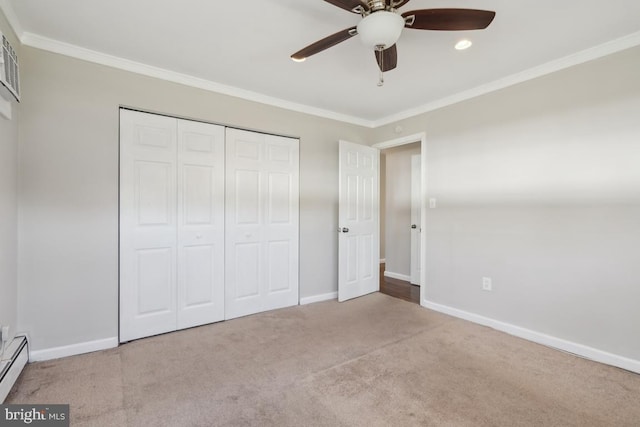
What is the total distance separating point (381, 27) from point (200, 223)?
90.4 inches

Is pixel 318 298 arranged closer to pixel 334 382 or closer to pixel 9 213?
pixel 334 382

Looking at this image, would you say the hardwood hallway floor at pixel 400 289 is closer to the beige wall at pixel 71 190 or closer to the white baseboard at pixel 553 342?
the white baseboard at pixel 553 342

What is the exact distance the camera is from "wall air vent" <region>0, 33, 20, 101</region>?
5.56 ft

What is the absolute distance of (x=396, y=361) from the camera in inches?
88.0

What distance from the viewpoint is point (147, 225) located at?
261cm

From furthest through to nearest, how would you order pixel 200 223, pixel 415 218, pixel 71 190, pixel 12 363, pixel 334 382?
pixel 415 218 < pixel 200 223 < pixel 71 190 < pixel 334 382 < pixel 12 363

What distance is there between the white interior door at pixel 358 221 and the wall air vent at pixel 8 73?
2.82 meters

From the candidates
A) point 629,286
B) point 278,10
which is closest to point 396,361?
point 629,286

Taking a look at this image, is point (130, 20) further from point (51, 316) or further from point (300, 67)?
point (51, 316)

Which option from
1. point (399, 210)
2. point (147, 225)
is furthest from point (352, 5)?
point (399, 210)

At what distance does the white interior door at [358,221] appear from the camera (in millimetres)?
3650

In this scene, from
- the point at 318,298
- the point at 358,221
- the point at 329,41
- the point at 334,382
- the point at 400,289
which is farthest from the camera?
the point at 400,289

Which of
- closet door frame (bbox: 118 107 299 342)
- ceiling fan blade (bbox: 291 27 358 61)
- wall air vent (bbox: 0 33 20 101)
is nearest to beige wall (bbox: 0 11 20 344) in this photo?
wall air vent (bbox: 0 33 20 101)

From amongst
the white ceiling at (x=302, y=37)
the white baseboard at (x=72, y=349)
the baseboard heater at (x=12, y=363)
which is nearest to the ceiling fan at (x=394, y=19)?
the white ceiling at (x=302, y=37)
